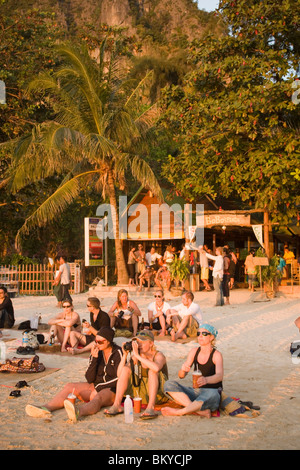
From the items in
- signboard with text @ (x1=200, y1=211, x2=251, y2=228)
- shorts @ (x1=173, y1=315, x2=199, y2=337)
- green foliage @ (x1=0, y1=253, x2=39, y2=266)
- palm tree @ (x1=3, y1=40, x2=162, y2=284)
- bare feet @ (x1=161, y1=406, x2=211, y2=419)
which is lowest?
bare feet @ (x1=161, y1=406, x2=211, y2=419)

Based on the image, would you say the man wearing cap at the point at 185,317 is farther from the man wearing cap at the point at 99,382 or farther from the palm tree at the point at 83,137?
the palm tree at the point at 83,137

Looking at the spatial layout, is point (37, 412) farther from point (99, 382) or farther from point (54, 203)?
point (54, 203)

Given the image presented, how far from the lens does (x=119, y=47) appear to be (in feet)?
71.9

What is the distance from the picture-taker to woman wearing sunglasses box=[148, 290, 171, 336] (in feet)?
33.7

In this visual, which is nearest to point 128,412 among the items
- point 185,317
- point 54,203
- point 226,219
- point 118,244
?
point 185,317

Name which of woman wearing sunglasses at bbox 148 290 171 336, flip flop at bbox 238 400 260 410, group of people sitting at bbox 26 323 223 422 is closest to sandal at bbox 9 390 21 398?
group of people sitting at bbox 26 323 223 422

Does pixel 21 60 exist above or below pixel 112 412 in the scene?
above

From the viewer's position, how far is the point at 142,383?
5.72 meters

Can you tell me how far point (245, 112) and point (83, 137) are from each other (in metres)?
6.18

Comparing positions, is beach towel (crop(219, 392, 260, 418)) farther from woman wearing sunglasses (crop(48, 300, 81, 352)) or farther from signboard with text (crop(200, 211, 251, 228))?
signboard with text (crop(200, 211, 251, 228))

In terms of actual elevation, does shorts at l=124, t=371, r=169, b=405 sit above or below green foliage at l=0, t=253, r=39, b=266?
below

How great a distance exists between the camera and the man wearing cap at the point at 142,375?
551 cm

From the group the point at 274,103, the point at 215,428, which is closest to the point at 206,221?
the point at 274,103

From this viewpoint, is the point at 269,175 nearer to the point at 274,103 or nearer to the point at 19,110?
the point at 274,103
